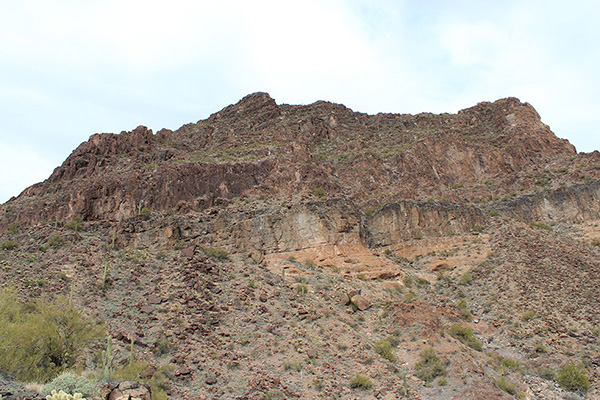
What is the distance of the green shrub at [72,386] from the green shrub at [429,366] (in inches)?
739

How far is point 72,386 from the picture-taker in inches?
704

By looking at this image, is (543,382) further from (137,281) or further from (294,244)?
(137,281)

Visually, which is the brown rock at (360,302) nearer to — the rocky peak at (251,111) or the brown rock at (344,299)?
the brown rock at (344,299)

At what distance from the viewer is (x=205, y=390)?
85.8 feet

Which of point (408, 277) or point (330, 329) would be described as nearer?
point (330, 329)

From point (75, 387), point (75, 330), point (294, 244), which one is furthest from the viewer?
point (294, 244)

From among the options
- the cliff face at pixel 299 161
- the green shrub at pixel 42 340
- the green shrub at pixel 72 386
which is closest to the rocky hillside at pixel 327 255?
the cliff face at pixel 299 161

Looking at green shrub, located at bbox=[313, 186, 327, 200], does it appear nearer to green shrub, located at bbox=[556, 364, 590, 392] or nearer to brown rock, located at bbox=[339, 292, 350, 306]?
brown rock, located at bbox=[339, 292, 350, 306]

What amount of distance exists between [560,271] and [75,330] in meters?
35.6

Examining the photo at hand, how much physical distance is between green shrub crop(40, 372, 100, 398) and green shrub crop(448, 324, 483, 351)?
25.2 m

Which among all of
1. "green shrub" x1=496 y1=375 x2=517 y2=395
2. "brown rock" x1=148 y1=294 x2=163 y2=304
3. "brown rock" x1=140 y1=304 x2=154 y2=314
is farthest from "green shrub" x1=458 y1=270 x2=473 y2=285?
"brown rock" x1=140 y1=304 x2=154 y2=314

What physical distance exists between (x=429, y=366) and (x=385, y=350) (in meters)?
2.87

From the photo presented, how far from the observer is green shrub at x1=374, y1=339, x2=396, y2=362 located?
31.8 meters

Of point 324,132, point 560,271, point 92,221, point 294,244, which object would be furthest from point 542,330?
point 324,132
